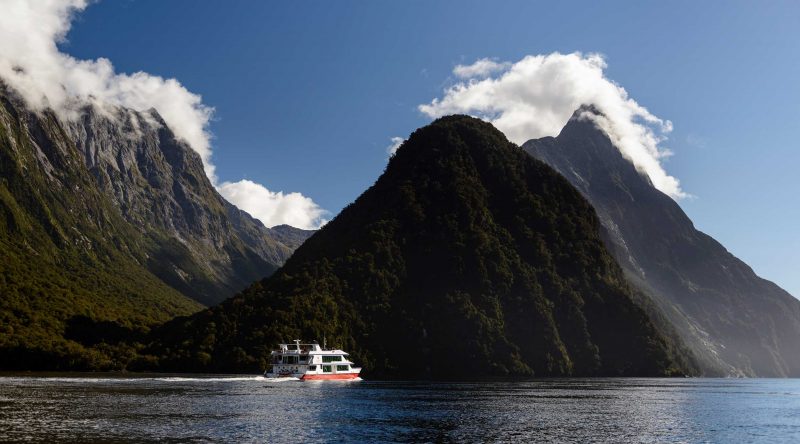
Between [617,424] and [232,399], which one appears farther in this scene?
[232,399]

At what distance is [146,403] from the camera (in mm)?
113125

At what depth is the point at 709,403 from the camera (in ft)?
486

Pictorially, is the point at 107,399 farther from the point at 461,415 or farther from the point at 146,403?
the point at 461,415

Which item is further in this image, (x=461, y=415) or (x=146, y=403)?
(x=146, y=403)

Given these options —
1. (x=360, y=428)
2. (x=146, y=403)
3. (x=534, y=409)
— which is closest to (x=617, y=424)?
(x=534, y=409)

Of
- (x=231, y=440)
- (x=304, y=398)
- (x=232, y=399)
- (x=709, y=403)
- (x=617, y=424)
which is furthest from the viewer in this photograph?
(x=709, y=403)

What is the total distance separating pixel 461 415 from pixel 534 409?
17.4 m

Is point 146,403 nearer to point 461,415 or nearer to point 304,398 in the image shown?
point 304,398

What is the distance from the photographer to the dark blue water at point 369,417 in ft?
258

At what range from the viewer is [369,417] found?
9919 centimetres

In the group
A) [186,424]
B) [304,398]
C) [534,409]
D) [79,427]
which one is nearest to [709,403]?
[534,409]

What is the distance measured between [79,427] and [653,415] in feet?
279

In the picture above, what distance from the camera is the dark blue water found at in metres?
78.6

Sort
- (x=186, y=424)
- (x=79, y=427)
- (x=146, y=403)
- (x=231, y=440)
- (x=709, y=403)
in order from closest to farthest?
(x=231, y=440), (x=79, y=427), (x=186, y=424), (x=146, y=403), (x=709, y=403)
